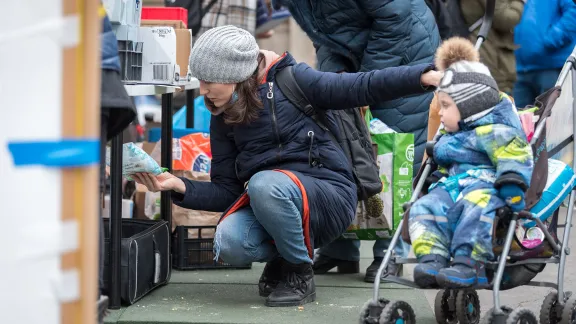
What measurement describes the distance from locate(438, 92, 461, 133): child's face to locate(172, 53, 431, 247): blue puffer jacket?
17.8 inches

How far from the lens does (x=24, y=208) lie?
6.48 ft

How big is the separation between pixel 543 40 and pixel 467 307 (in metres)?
3.67

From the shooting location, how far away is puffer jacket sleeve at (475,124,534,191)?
136 inches

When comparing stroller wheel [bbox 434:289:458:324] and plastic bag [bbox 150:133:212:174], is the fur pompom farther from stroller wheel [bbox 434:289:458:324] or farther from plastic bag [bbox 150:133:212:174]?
plastic bag [bbox 150:133:212:174]

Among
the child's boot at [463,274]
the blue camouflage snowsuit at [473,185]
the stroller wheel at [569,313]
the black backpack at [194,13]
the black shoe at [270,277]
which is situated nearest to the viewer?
the child's boot at [463,274]

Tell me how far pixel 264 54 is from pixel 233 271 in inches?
55.4

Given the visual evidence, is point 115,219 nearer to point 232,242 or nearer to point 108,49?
point 232,242

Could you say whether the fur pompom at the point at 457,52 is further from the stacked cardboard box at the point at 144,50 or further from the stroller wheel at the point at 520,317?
the stacked cardboard box at the point at 144,50

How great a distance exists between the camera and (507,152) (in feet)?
11.5

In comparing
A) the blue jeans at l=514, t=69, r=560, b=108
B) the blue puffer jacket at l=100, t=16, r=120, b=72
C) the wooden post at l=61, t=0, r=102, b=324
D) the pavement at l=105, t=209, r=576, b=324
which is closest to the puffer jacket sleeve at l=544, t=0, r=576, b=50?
the blue jeans at l=514, t=69, r=560, b=108

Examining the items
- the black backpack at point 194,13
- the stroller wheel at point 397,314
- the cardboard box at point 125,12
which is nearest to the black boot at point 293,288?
the stroller wheel at point 397,314

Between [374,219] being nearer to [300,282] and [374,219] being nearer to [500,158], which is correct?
[300,282]

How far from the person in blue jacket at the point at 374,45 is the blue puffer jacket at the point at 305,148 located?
29.1 inches

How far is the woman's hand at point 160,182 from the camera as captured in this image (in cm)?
433
